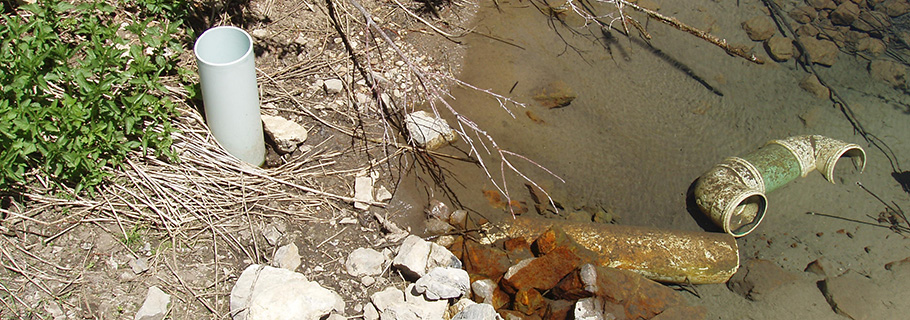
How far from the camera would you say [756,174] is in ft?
15.5

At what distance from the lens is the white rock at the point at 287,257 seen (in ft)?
11.6

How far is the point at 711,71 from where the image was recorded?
5.62 meters

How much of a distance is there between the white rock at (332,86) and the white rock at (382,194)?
937 millimetres

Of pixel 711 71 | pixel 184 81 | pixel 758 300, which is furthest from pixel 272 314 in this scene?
pixel 711 71

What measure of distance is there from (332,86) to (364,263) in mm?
1558

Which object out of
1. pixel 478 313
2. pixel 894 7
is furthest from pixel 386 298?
pixel 894 7

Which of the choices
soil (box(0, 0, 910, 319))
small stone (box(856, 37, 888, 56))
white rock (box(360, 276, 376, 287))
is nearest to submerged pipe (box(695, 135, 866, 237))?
soil (box(0, 0, 910, 319))

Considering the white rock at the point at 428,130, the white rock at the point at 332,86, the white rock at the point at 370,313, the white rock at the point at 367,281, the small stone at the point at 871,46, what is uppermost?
the small stone at the point at 871,46

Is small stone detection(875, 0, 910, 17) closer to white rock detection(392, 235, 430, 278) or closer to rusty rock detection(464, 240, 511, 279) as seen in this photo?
rusty rock detection(464, 240, 511, 279)

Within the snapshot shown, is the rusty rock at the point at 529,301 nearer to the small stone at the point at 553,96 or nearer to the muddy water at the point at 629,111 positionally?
the muddy water at the point at 629,111

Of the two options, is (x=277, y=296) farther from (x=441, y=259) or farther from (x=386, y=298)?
(x=441, y=259)

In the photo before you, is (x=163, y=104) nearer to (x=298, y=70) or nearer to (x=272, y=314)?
(x=298, y=70)

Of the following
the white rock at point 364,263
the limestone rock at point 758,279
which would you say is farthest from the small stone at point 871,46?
the white rock at point 364,263

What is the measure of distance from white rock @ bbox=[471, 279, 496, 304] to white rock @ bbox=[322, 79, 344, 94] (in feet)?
6.22
